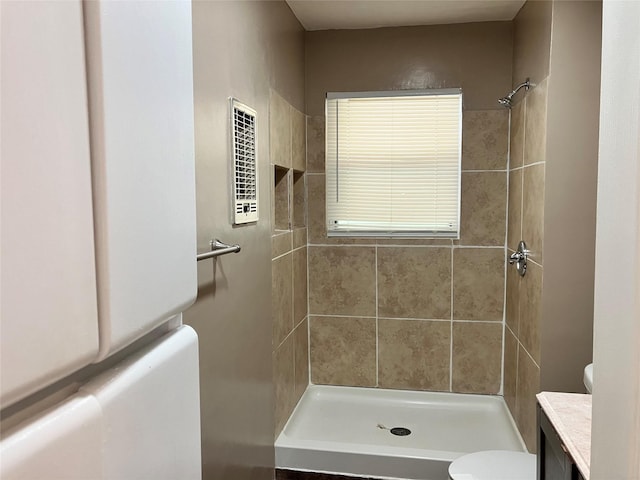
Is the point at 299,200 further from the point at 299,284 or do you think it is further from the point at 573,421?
the point at 573,421

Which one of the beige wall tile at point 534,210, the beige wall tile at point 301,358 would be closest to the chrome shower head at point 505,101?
the beige wall tile at point 534,210

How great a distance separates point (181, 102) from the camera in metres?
0.67

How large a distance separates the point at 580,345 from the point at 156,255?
2228 mm

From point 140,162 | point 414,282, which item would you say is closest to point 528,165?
point 414,282

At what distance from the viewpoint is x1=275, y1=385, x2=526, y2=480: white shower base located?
2.56m

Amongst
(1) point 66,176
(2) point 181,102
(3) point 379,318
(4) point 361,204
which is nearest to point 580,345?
(3) point 379,318

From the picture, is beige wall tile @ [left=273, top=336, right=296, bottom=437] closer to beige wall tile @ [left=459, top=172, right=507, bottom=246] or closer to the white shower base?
the white shower base

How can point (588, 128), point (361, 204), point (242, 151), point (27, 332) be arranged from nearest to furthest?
1. point (27, 332)
2. point (242, 151)
3. point (588, 128)
4. point (361, 204)

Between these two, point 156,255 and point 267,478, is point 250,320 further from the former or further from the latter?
point 156,255

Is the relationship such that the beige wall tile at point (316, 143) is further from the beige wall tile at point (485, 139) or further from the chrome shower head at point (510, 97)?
the chrome shower head at point (510, 97)

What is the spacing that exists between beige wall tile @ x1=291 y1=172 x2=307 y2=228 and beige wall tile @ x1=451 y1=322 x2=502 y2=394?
41.9 inches

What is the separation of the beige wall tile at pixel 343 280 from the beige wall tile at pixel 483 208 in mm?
559

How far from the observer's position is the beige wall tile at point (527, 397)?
2.45 m

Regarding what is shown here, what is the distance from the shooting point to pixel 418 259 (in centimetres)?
317
